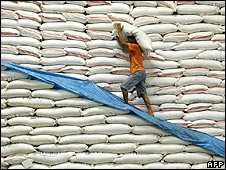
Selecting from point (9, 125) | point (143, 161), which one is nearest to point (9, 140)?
point (9, 125)

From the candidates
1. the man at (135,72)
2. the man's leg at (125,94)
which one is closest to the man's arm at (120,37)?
the man at (135,72)

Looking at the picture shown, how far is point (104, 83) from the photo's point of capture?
9.34ft

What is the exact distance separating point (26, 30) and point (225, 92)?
1593 mm

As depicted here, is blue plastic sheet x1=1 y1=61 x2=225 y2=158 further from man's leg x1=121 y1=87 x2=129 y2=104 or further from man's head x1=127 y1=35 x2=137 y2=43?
man's head x1=127 y1=35 x2=137 y2=43

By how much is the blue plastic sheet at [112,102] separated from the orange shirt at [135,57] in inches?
11.1

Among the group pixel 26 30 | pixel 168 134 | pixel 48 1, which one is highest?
pixel 48 1

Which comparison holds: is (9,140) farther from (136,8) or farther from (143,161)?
(136,8)

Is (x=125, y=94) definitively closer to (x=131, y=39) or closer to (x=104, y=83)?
(x=104, y=83)

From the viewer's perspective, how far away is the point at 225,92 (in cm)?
296

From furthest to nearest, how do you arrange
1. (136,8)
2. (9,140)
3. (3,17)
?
(136,8)
(3,17)
(9,140)

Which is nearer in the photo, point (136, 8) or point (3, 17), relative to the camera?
point (3, 17)

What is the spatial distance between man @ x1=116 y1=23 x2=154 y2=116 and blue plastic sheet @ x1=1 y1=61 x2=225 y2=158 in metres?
0.09

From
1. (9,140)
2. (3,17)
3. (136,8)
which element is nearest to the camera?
(9,140)

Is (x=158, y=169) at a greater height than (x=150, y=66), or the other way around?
(x=150, y=66)
